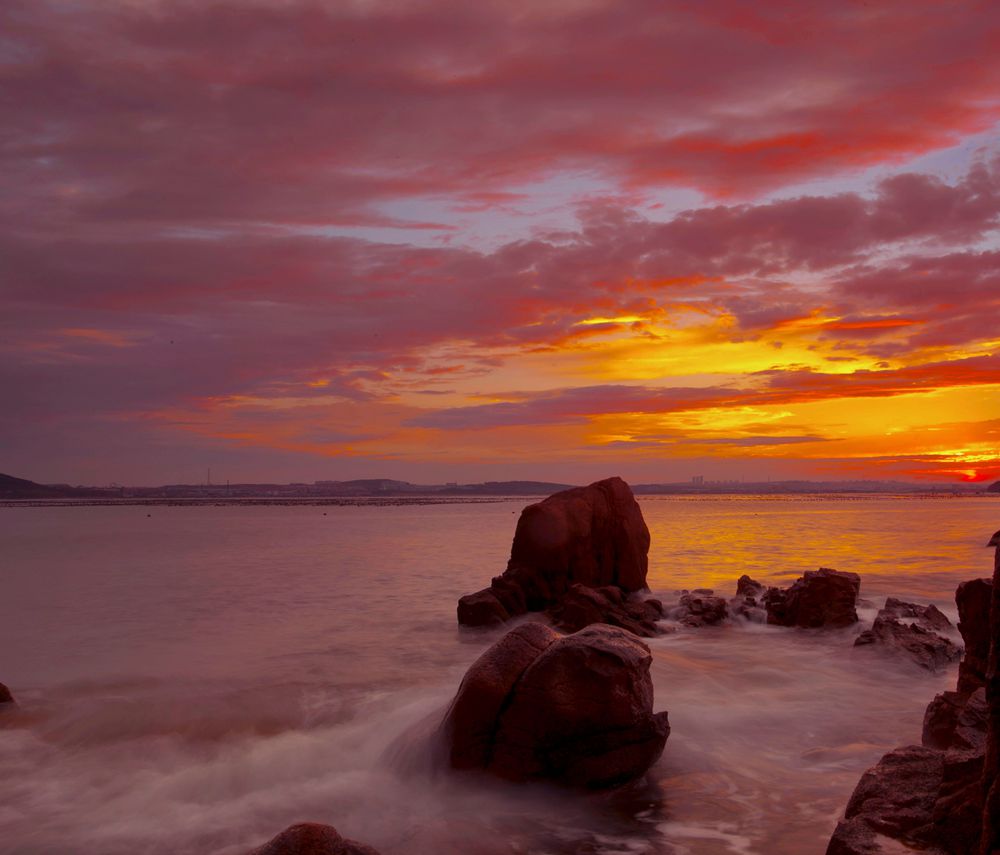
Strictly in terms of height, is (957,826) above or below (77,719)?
above

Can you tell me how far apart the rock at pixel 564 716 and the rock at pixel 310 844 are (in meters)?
3.26

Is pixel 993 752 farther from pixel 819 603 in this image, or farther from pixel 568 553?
pixel 568 553

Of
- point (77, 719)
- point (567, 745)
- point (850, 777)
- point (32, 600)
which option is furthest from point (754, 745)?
point (32, 600)

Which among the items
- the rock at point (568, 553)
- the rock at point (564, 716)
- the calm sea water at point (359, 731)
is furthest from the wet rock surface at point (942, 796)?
the rock at point (568, 553)

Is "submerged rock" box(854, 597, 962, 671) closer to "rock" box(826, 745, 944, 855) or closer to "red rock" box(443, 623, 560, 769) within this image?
"red rock" box(443, 623, 560, 769)

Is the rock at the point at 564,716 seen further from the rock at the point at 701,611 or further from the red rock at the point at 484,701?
the rock at the point at 701,611

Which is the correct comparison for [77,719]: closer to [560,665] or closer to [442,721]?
[442,721]

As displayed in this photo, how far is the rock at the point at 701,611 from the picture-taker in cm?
2070

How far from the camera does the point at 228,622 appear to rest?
23953 millimetres

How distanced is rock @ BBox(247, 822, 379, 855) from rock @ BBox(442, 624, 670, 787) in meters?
3.26

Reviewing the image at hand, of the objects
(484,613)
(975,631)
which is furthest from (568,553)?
(975,631)

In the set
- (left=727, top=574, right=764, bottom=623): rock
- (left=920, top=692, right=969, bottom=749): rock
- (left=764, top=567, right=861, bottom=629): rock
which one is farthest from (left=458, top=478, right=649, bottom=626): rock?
(left=920, top=692, right=969, bottom=749): rock

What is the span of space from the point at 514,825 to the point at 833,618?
13.7 metres

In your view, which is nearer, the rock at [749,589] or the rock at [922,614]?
the rock at [922,614]
